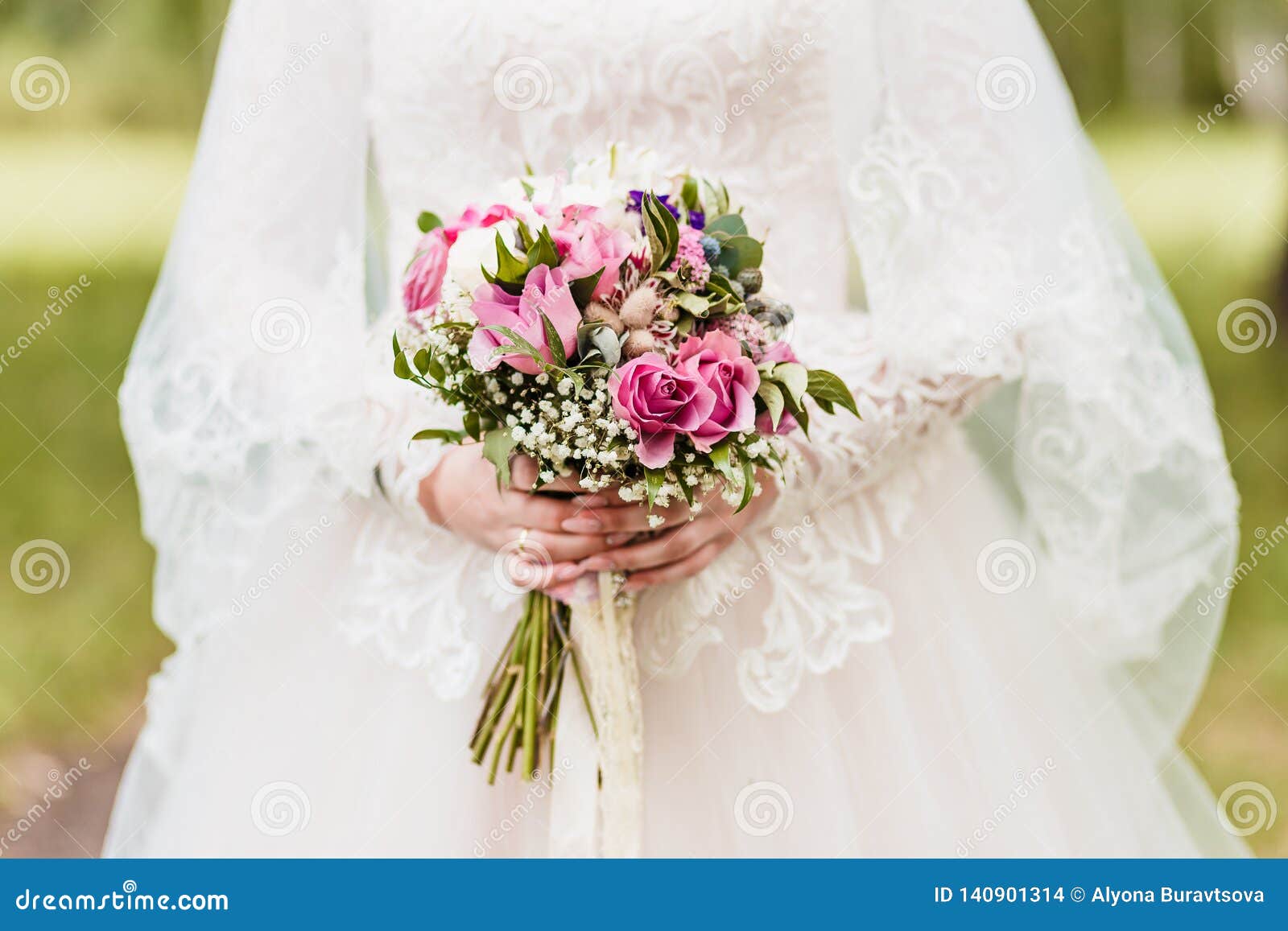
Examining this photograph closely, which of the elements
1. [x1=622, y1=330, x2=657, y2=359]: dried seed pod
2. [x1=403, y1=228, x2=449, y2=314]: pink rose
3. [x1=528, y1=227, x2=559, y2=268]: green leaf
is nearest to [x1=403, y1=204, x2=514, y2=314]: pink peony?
[x1=403, y1=228, x2=449, y2=314]: pink rose

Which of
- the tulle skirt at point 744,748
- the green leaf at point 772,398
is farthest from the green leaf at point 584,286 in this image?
the tulle skirt at point 744,748

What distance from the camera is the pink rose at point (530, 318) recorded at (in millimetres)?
1194

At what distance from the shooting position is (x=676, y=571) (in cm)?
147

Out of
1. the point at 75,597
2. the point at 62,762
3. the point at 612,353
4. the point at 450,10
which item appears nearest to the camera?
the point at 612,353

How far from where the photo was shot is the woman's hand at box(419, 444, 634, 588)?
140cm

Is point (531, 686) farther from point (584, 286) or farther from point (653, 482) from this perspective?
point (584, 286)

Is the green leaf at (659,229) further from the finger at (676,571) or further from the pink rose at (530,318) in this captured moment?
the finger at (676,571)

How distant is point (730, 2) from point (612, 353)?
0.65 metres

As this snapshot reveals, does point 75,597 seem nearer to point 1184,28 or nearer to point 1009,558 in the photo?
point 1009,558

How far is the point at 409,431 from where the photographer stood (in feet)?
5.12

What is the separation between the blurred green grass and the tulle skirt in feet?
5.64

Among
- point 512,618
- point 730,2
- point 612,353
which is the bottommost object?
point 512,618

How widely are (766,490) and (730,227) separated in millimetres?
365
